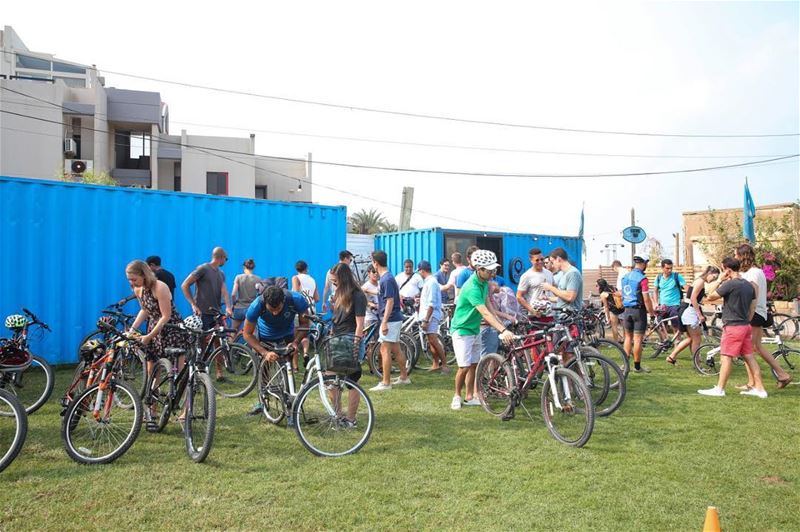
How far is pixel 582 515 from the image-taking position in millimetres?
3977

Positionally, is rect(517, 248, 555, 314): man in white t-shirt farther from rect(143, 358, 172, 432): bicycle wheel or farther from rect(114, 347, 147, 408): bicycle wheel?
rect(114, 347, 147, 408): bicycle wheel

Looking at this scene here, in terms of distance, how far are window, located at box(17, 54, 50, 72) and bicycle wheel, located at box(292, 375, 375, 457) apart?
44.1 m

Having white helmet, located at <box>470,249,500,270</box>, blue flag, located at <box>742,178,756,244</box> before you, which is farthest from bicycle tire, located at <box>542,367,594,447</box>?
blue flag, located at <box>742,178,756,244</box>

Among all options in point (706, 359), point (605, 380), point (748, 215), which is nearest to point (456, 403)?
point (605, 380)

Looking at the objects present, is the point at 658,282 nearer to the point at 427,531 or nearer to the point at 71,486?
the point at 427,531

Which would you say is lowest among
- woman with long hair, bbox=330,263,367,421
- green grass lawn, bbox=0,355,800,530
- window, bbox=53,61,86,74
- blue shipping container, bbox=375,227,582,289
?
green grass lawn, bbox=0,355,800,530

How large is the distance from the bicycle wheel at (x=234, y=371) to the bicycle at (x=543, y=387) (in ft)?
9.57

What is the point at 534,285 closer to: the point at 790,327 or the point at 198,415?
the point at 198,415

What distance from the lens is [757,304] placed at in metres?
8.08

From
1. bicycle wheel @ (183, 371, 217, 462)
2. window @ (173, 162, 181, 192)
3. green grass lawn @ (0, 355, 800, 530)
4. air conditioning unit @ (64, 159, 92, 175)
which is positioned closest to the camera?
green grass lawn @ (0, 355, 800, 530)

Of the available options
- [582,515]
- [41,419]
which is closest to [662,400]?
[582,515]

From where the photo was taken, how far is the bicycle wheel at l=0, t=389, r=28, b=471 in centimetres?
447

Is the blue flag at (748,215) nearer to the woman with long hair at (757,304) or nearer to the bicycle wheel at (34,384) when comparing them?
the woman with long hair at (757,304)

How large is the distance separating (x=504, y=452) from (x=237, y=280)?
6.11 m
